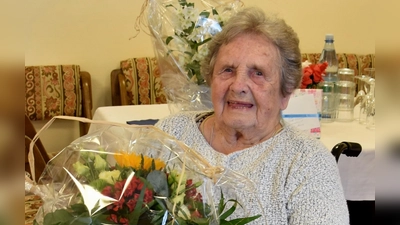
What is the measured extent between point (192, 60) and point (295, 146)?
2.17ft

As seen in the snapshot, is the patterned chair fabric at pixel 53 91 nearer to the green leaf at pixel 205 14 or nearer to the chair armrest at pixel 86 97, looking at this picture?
the chair armrest at pixel 86 97

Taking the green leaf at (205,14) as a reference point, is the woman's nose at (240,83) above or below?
below

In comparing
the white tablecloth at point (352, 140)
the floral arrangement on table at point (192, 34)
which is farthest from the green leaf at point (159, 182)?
the floral arrangement on table at point (192, 34)

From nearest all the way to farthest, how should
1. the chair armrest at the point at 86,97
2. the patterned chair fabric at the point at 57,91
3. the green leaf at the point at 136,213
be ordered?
the green leaf at the point at 136,213
the patterned chair fabric at the point at 57,91
the chair armrest at the point at 86,97

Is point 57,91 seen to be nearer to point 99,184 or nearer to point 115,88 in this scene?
point 115,88

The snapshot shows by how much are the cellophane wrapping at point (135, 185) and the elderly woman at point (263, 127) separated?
231mm

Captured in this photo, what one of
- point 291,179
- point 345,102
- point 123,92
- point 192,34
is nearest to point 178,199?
point 291,179

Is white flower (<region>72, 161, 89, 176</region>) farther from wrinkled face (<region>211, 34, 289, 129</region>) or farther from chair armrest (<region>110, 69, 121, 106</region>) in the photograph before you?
chair armrest (<region>110, 69, 121, 106</region>)

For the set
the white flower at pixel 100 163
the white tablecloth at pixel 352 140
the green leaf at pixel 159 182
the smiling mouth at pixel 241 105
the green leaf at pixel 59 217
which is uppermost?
the smiling mouth at pixel 241 105

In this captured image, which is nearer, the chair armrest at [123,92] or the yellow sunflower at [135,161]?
the yellow sunflower at [135,161]

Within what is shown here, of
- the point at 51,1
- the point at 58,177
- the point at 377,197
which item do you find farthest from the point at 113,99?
the point at 377,197

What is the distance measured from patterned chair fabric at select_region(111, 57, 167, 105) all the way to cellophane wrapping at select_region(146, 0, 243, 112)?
1448 mm

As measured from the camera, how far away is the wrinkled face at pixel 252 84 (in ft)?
4.34

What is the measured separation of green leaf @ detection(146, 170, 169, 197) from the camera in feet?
2.62
